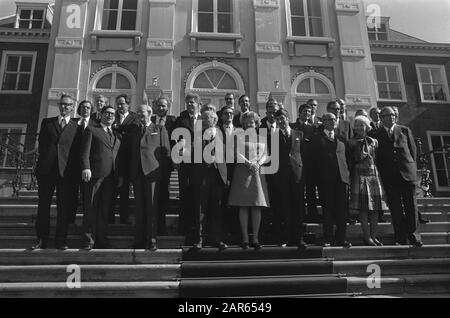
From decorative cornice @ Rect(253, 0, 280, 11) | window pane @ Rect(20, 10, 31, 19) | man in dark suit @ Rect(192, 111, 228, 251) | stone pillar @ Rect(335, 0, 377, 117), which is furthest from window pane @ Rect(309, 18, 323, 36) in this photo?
window pane @ Rect(20, 10, 31, 19)

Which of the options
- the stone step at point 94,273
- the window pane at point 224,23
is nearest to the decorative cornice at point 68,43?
the window pane at point 224,23

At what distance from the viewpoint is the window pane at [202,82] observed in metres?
13.2

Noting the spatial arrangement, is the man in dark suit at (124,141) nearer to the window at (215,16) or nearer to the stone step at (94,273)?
the stone step at (94,273)

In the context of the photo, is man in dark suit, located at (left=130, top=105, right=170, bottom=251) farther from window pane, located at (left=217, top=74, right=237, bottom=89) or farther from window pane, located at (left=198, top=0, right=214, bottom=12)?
window pane, located at (left=198, top=0, right=214, bottom=12)

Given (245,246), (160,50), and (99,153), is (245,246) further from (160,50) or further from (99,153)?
(160,50)

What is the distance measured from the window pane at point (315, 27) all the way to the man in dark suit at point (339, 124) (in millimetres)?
8608

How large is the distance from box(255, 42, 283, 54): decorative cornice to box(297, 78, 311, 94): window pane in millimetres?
1313

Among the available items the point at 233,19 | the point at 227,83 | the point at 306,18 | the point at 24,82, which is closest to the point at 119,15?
the point at 233,19

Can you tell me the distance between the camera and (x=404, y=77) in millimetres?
19516

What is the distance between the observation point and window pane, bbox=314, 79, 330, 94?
44.3 feet

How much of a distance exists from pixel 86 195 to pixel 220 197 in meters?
1.73

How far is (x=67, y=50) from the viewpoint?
12969 millimetres

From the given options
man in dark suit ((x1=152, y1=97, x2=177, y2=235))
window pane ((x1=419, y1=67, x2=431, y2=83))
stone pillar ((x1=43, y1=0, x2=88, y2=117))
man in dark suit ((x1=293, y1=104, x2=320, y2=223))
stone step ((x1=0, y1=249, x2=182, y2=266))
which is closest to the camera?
stone step ((x1=0, y1=249, x2=182, y2=266))
